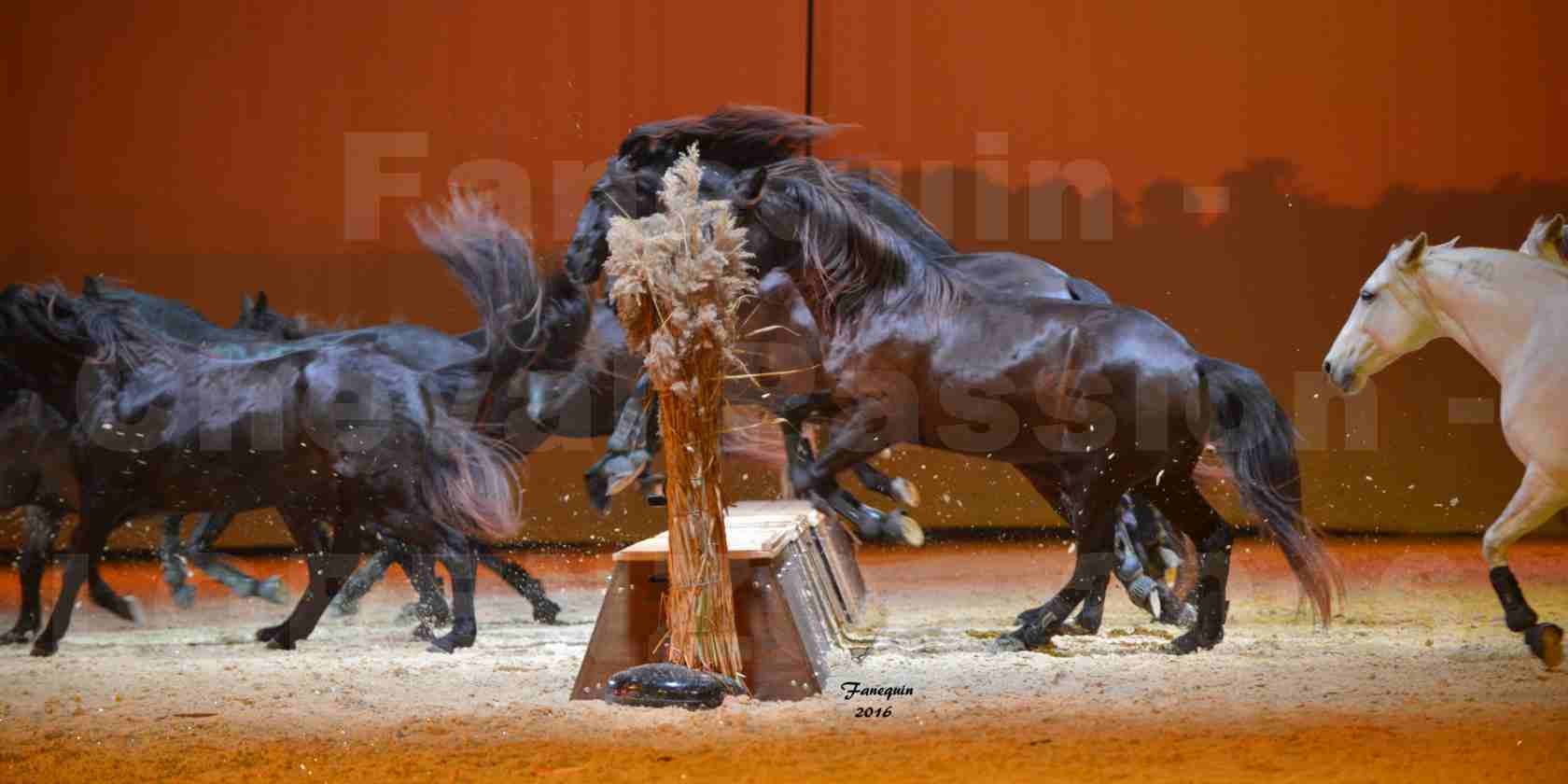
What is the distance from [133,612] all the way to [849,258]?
11.1ft

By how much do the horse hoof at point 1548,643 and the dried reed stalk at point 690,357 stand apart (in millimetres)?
2394

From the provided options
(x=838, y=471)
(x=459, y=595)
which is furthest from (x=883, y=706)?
(x=459, y=595)

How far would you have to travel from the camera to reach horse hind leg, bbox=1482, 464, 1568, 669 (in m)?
4.18

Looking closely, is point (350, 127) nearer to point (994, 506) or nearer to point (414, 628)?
point (414, 628)

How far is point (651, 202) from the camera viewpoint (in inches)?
209

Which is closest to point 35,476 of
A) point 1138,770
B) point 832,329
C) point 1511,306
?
point 832,329

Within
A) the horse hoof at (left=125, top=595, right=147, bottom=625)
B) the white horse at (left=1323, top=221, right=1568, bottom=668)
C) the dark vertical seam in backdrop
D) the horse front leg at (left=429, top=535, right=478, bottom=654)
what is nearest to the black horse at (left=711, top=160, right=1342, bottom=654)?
the white horse at (left=1323, top=221, right=1568, bottom=668)

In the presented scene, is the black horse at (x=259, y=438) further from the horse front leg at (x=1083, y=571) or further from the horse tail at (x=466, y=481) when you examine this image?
the horse front leg at (x=1083, y=571)

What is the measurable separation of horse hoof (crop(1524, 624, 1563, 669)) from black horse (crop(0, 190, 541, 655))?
348cm

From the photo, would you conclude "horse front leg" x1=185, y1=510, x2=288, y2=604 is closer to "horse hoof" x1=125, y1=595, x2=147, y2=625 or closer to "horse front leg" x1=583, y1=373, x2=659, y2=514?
"horse hoof" x1=125, y1=595, x2=147, y2=625

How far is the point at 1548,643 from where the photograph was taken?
416 cm

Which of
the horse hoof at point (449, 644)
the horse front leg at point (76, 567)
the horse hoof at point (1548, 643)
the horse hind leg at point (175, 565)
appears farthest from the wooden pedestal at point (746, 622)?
the horse hind leg at point (175, 565)

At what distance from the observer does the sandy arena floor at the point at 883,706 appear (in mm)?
3146

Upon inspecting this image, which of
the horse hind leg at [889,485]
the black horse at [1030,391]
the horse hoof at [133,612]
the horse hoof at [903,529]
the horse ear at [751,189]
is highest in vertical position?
the horse ear at [751,189]
